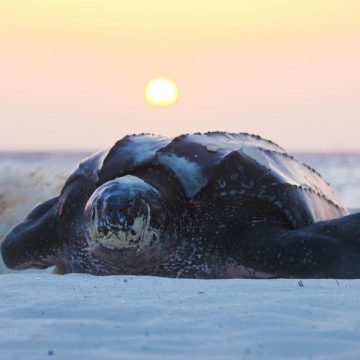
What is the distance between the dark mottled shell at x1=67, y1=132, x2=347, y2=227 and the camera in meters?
4.68

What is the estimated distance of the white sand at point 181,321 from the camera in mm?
2260

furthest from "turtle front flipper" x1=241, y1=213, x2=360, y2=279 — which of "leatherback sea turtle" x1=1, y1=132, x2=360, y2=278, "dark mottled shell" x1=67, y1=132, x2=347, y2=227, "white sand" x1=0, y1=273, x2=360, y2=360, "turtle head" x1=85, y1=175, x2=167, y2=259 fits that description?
"white sand" x1=0, y1=273, x2=360, y2=360

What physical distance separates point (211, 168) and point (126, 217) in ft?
1.99

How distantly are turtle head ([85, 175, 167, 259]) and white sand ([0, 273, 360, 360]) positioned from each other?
89 centimetres

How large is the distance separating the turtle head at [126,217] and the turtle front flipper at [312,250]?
51 cm

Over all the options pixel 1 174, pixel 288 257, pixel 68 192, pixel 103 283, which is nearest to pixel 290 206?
pixel 288 257

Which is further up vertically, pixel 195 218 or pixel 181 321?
pixel 181 321

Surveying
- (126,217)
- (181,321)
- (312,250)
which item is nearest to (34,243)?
(126,217)

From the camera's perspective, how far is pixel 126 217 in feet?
13.9

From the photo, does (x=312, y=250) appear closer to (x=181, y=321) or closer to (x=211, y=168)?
(x=211, y=168)

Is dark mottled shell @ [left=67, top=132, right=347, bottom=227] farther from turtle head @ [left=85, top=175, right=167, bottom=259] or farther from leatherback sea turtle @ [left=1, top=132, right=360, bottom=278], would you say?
turtle head @ [left=85, top=175, right=167, bottom=259]

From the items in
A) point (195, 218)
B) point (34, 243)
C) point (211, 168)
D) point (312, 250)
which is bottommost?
point (34, 243)

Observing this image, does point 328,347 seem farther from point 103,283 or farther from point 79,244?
point 79,244

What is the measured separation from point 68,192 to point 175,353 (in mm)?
2982
